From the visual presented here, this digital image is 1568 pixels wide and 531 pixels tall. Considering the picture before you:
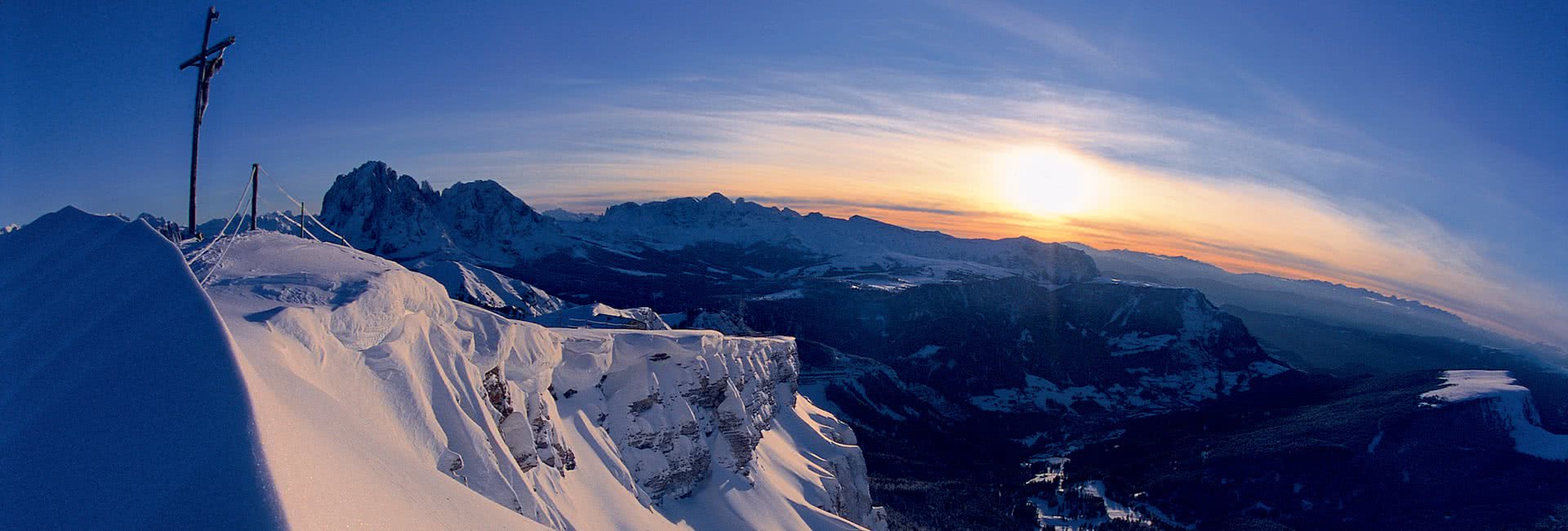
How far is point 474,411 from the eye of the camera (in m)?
18.6

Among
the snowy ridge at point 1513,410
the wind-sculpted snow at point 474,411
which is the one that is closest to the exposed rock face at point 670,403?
the wind-sculpted snow at point 474,411

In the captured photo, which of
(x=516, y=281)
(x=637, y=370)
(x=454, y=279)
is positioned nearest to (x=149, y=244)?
(x=637, y=370)

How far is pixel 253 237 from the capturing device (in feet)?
52.2

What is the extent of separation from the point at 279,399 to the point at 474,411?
11302 millimetres

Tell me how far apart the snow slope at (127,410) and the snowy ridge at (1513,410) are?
166255 mm

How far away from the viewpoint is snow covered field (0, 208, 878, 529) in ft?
18.6

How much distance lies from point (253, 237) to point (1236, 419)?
593 feet

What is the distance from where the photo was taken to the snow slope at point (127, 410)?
211 inches

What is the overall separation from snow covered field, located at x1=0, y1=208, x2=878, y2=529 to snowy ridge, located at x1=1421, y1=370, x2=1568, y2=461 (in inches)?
6050

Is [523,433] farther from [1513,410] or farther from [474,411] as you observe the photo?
[1513,410]

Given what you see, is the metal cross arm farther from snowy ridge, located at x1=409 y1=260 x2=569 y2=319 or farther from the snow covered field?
snowy ridge, located at x1=409 y1=260 x2=569 y2=319

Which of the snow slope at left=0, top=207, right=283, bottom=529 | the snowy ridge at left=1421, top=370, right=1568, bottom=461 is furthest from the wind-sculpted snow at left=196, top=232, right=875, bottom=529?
the snowy ridge at left=1421, top=370, right=1568, bottom=461

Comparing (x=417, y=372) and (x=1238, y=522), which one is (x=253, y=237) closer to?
(x=417, y=372)

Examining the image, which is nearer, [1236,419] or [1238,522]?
[1238,522]
